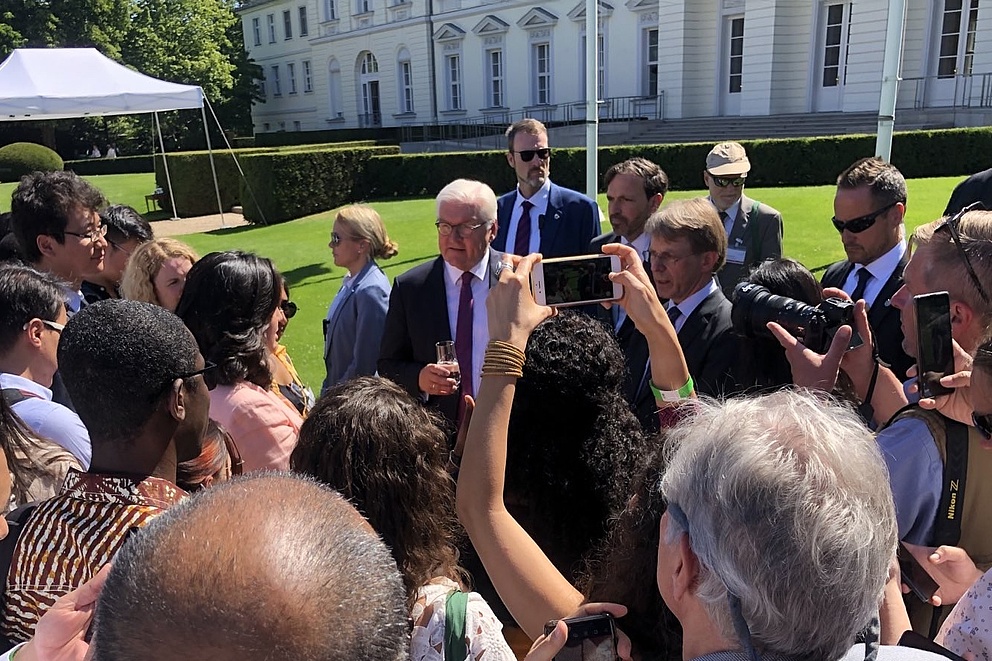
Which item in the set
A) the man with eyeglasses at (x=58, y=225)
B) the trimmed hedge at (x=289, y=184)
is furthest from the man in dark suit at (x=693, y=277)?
the trimmed hedge at (x=289, y=184)

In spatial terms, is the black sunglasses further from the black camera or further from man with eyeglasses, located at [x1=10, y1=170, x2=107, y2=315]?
man with eyeglasses, located at [x1=10, y1=170, x2=107, y2=315]

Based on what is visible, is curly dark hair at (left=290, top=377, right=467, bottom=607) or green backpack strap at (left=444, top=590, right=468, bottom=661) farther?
curly dark hair at (left=290, top=377, right=467, bottom=607)

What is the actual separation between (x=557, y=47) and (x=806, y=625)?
122ft

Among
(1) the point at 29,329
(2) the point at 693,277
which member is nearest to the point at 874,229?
(2) the point at 693,277

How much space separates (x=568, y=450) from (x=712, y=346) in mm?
1306

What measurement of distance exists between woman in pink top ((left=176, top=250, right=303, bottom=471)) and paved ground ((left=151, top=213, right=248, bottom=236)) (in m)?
16.2

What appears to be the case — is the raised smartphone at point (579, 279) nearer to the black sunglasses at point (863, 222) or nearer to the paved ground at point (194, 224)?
the black sunglasses at point (863, 222)

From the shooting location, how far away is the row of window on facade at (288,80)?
5244 cm

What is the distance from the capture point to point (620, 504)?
1980 mm

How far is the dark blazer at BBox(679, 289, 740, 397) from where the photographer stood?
301 centimetres

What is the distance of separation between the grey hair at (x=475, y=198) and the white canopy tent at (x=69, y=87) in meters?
10.9

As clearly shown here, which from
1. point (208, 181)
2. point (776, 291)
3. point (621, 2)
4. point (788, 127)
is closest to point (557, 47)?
point (621, 2)

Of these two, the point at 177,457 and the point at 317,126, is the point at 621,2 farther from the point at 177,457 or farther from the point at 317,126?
the point at 177,457

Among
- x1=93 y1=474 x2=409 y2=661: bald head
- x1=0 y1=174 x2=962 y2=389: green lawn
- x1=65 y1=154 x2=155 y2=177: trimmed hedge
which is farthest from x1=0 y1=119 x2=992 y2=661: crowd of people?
x1=65 y1=154 x2=155 y2=177: trimmed hedge
